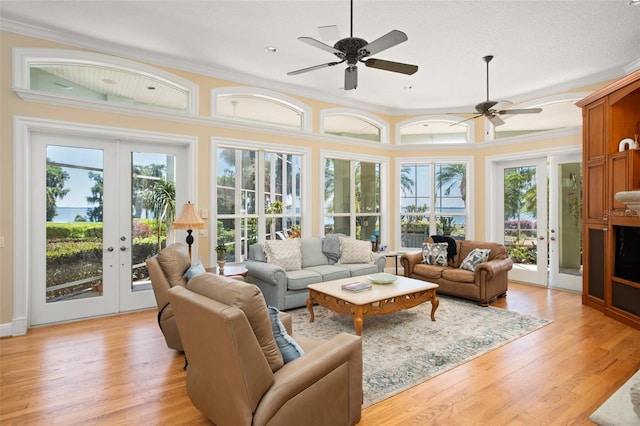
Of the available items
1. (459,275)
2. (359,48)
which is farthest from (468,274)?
(359,48)

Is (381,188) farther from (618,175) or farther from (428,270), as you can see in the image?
(618,175)

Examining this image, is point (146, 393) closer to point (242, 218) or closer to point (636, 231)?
point (242, 218)

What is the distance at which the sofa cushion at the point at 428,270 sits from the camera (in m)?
5.51

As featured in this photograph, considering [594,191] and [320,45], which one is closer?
[320,45]

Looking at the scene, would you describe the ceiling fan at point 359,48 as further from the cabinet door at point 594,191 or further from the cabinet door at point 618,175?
the cabinet door at point 594,191

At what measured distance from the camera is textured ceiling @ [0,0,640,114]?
3.57 meters

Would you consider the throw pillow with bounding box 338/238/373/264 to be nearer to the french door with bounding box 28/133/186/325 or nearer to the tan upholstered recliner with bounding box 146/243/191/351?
the french door with bounding box 28/133/186/325

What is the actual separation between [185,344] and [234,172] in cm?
369

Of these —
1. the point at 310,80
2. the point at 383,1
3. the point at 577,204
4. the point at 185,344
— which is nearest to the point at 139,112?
the point at 310,80

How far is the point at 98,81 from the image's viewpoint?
176 inches

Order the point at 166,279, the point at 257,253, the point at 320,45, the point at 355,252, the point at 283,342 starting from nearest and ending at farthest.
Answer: the point at 283,342 → the point at 320,45 → the point at 166,279 → the point at 257,253 → the point at 355,252

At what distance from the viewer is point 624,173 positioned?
13.9ft

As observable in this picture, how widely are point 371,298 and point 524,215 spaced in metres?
4.32

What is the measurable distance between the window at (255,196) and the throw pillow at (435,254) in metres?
2.22
